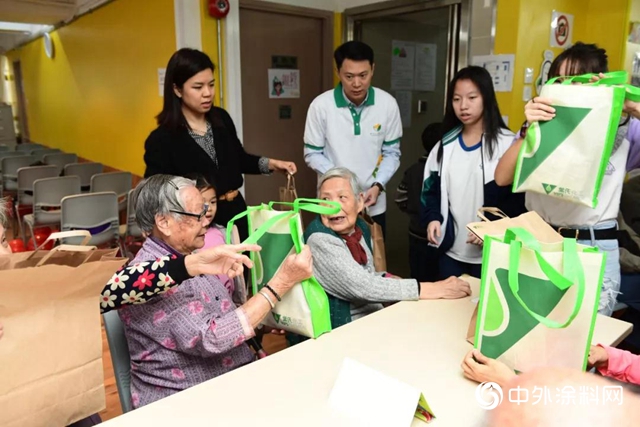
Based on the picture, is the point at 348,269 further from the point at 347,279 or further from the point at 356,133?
the point at 356,133

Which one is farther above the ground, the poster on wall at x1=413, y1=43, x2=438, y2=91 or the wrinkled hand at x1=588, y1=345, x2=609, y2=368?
the poster on wall at x1=413, y1=43, x2=438, y2=91

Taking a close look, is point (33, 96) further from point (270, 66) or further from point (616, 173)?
point (616, 173)

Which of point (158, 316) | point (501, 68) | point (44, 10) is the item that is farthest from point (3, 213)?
point (44, 10)

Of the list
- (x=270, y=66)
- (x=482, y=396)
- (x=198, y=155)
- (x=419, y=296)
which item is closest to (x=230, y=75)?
(x=270, y=66)

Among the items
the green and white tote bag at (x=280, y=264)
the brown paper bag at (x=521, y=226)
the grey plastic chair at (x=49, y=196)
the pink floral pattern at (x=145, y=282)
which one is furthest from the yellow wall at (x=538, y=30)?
the grey plastic chair at (x=49, y=196)

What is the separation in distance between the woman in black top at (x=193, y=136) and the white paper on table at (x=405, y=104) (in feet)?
7.36

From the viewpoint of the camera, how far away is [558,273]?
112 centimetres

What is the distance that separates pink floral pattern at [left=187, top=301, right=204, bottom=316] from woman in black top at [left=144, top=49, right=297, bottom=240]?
3.12 ft

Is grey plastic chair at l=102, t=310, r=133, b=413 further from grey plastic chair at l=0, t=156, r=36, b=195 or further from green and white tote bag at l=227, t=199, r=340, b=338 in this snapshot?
grey plastic chair at l=0, t=156, r=36, b=195

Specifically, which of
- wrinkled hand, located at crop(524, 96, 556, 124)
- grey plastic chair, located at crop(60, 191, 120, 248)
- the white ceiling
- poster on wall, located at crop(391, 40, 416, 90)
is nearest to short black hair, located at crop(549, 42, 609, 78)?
wrinkled hand, located at crop(524, 96, 556, 124)

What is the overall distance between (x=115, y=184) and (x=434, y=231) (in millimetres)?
3463

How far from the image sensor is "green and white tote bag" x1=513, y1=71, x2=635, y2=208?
1.44 meters

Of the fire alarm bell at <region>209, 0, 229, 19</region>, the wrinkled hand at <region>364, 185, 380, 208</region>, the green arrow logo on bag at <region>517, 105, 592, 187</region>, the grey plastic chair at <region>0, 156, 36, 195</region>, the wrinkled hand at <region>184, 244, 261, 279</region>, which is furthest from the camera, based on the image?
the grey plastic chair at <region>0, 156, 36, 195</region>

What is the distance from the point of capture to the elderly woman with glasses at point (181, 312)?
1.33 meters
